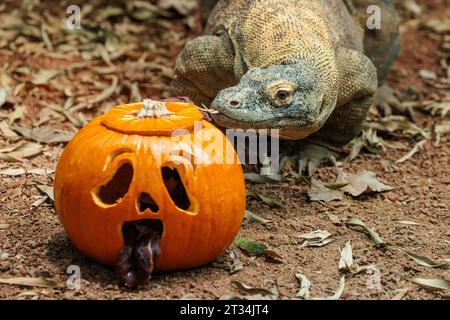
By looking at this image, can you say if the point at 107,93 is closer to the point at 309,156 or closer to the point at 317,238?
the point at 309,156

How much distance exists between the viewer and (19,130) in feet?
21.0

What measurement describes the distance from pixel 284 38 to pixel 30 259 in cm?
243

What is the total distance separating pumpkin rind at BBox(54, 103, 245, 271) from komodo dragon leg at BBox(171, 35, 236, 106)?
1950 millimetres

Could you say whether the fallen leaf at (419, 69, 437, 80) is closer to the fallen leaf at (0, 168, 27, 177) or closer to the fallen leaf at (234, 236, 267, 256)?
the fallen leaf at (234, 236, 267, 256)

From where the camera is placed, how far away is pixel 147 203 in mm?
4258

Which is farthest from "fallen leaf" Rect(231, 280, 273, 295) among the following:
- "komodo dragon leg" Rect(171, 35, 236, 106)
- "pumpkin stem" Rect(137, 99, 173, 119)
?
"komodo dragon leg" Rect(171, 35, 236, 106)

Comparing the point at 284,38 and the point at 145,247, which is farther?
the point at 284,38

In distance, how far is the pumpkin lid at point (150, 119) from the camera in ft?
13.6

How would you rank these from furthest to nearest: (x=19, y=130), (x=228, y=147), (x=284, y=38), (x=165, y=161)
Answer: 1. (x=19, y=130)
2. (x=284, y=38)
3. (x=228, y=147)
4. (x=165, y=161)

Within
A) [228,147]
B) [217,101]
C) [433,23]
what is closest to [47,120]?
[217,101]

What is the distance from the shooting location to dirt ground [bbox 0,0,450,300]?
432 cm

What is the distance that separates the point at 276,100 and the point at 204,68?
131 cm

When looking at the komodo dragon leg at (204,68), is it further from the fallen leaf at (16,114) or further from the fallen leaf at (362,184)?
the fallen leaf at (16,114)

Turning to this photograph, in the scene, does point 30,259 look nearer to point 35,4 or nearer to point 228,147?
point 228,147
